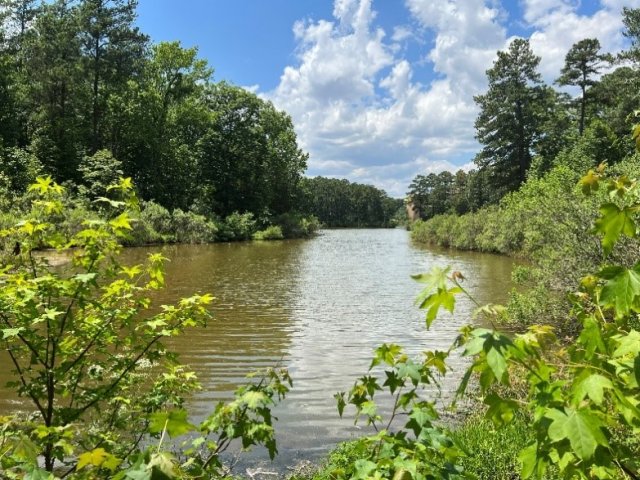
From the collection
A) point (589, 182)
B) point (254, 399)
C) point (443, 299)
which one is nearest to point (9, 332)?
point (254, 399)

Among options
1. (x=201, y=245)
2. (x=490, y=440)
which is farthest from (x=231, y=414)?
(x=201, y=245)

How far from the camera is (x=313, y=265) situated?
92.3ft

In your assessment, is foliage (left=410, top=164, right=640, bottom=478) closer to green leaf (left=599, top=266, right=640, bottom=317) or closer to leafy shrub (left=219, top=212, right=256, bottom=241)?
green leaf (left=599, top=266, right=640, bottom=317)

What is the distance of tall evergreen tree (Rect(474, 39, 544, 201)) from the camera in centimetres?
4691

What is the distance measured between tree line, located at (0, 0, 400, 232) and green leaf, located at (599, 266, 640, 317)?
3239cm

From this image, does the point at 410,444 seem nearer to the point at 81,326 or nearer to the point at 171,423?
the point at 171,423

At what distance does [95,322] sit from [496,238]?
33.3 meters

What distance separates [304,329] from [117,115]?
124 feet

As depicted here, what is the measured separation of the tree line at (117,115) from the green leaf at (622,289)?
32394 millimetres

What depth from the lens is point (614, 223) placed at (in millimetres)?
1771

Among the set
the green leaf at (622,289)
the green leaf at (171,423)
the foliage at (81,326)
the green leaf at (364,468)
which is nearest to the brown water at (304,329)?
the foliage at (81,326)

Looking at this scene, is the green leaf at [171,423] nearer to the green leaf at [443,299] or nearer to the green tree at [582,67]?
the green leaf at [443,299]

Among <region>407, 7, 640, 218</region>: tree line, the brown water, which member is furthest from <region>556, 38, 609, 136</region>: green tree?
the brown water

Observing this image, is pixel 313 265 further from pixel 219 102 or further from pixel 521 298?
pixel 219 102
